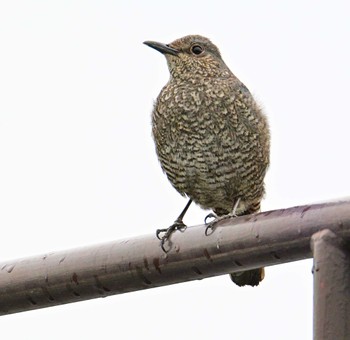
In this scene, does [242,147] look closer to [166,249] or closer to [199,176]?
[199,176]

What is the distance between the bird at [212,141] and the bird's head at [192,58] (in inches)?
1.1

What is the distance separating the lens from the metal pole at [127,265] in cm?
261

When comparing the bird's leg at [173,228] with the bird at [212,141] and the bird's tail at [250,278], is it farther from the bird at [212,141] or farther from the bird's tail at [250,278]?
the bird's tail at [250,278]

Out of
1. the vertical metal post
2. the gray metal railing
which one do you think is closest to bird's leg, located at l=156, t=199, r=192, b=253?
the gray metal railing

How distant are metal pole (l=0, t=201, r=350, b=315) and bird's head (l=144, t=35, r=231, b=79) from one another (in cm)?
361

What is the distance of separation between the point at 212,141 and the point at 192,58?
2.66ft

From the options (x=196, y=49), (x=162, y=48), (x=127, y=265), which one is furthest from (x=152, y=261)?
(x=196, y=49)

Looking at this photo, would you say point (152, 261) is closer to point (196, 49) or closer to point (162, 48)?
point (162, 48)

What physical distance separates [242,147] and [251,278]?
1149mm

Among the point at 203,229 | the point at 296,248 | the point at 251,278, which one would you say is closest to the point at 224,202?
the point at 251,278

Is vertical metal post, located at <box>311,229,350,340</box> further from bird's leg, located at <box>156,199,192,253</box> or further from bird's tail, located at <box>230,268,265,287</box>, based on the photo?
bird's tail, located at <box>230,268,265,287</box>

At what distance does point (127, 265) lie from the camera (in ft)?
8.89

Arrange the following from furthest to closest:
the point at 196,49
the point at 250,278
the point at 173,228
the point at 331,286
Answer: the point at 196,49
the point at 250,278
the point at 173,228
the point at 331,286

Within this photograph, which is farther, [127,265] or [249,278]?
[249,278]
